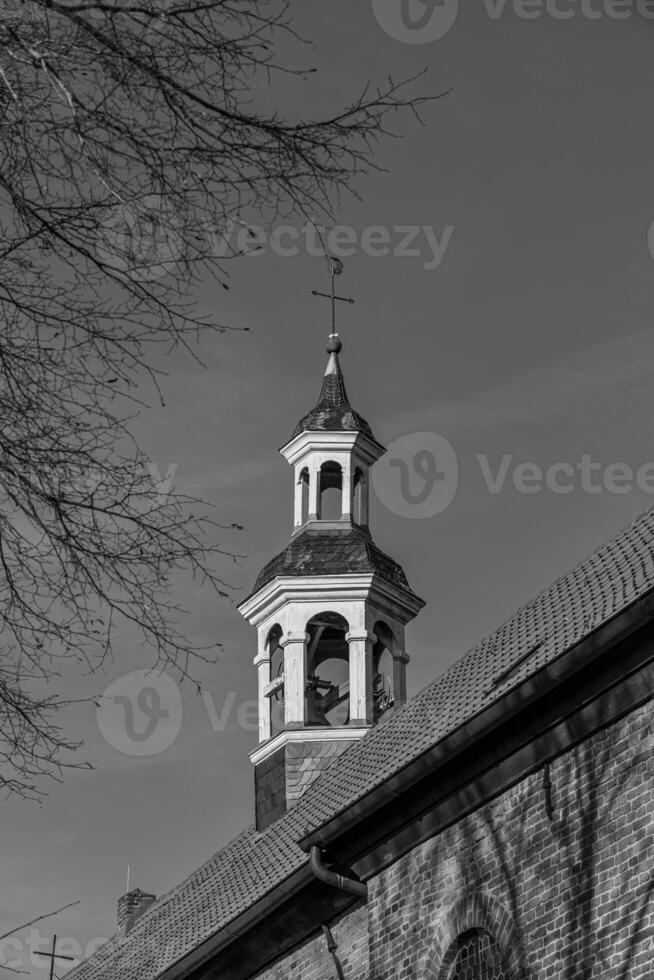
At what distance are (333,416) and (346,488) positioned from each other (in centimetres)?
134

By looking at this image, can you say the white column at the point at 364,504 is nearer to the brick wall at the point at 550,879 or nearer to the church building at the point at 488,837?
the church building at the point at 488,837

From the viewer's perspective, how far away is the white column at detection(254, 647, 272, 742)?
27.0 metres

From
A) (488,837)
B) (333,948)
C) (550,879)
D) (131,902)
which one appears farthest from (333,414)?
(550,879)

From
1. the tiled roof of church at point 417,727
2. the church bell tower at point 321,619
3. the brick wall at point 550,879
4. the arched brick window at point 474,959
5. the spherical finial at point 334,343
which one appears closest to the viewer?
the brick wall at point 550,879

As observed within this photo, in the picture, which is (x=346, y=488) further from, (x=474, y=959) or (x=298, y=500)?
(x=474, y=959)

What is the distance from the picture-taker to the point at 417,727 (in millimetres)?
17359

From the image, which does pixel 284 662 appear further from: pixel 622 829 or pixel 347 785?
pixel 622 829

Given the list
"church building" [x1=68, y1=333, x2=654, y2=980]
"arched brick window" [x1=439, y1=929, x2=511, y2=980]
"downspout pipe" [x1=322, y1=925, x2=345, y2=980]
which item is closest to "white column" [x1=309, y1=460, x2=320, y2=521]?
"church building" [x1=68, y1=333, x2=654, y2=980]

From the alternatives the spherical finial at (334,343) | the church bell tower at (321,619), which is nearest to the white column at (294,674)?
the church bell tower at (321,619)

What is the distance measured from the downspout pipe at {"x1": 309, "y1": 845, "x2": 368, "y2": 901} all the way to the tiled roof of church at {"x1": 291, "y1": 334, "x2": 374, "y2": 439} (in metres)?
13.4

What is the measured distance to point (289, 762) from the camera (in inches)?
1012

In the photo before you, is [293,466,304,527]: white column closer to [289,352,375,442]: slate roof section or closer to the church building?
[289,352,375,442]: slate roof section

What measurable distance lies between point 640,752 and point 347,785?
582cm

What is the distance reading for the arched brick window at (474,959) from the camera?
13.8 m
